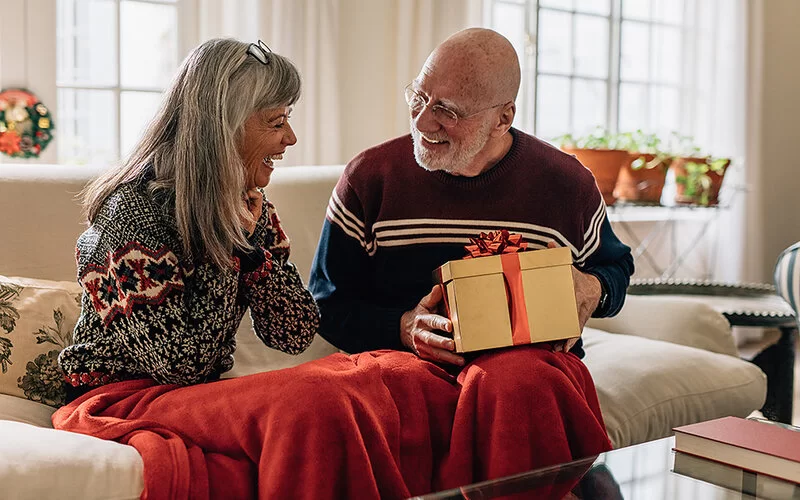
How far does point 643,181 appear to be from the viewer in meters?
4.01

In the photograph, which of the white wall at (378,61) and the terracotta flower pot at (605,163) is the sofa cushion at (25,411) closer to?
the white wall at (378,61)

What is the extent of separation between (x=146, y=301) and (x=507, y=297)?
2.00ft

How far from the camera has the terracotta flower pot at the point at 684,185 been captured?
4156 millimetres

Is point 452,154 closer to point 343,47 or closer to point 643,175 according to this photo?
point 343,47

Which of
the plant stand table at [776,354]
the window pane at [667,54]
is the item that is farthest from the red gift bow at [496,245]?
the window pane at [667,54]

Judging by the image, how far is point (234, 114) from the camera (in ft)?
4.99

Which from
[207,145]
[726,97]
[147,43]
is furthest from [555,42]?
[207,145]

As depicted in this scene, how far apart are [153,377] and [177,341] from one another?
0.40 ft

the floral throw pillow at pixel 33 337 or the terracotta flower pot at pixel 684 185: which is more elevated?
the terracotta flower pot at pixel 684 185

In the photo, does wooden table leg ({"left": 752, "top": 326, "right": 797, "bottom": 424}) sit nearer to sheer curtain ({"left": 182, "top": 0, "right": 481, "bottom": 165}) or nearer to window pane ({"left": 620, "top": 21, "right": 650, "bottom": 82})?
sheer curtain ({"left": 182, "top": 0, "right": 481, "bottom": 165})

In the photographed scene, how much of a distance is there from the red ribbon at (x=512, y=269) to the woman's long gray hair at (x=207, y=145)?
424 mm

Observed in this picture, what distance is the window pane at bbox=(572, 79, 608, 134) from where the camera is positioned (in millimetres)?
4512

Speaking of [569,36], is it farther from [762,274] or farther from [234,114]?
[234,114]

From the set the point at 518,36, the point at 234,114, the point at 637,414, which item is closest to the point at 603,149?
the point at 518,36
